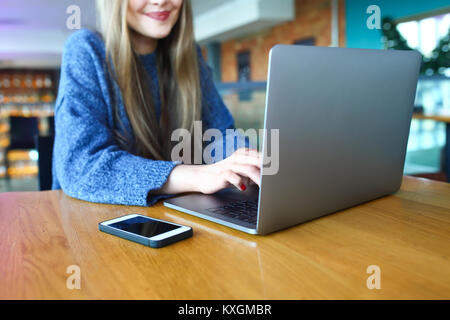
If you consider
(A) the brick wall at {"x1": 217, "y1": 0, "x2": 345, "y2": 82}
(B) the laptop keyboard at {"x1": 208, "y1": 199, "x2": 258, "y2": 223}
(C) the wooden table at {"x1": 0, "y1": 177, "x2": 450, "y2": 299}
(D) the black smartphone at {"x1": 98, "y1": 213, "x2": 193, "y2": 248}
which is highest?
(A) the brick wall at {"x1": 217, "y1": 0, "x2": 345, "y2": 82}

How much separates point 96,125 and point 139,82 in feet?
0.78

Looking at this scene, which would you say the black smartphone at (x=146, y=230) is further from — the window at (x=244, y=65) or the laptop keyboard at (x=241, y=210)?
the window at (x=244, y=65)

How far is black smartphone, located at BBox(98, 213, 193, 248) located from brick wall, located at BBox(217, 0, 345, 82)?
14.3ft

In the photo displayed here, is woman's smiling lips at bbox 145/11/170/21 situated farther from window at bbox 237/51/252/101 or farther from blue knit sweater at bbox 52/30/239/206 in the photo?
window at bbox 237/51/252/101

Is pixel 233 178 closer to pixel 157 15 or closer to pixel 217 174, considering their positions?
pixel 217 174

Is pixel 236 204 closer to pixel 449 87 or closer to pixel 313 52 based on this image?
pixel 313 52

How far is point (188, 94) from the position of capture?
108 centimetres

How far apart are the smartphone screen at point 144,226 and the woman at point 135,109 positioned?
0.11 m

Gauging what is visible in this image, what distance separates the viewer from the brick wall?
5598mm

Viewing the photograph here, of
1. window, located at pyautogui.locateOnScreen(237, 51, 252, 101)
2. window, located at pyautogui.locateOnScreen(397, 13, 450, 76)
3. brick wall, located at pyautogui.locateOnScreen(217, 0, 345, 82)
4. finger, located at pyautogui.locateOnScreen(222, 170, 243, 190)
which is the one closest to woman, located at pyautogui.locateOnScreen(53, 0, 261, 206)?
finger, located at pyautogui.locateOnScreen(222, 170, 243, 190)

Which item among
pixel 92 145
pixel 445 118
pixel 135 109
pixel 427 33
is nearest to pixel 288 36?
pixel 427 33

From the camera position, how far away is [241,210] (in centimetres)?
62

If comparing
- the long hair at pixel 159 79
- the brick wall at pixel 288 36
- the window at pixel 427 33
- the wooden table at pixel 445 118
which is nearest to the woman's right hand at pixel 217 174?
the long hair at pixel 159 79
